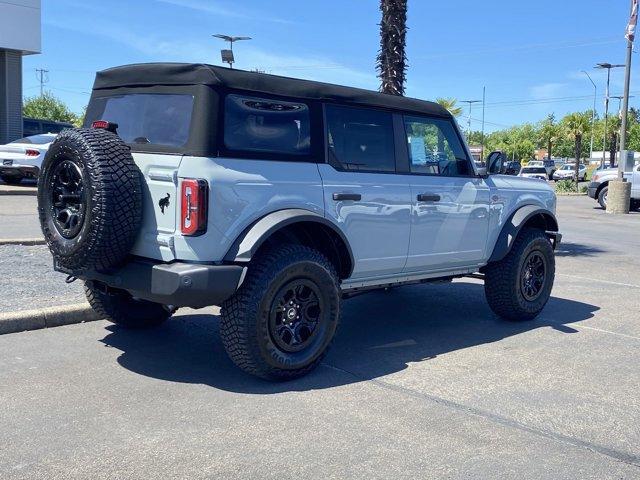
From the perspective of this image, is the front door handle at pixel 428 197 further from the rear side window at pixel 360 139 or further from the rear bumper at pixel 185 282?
the rear bumper at pixel 185 282

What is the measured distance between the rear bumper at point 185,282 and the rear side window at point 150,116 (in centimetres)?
84

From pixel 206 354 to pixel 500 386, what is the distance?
2.25m

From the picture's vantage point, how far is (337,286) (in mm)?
5168

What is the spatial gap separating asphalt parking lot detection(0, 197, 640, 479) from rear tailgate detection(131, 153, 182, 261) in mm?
946

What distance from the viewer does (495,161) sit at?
676 centimetres

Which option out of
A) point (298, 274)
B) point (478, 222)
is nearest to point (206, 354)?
point (298, 274)

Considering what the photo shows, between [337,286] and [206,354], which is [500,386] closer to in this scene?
[337,286]

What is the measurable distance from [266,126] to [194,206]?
35.9 inches

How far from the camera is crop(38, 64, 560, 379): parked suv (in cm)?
452

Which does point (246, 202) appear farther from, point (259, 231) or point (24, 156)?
point (24, 156)

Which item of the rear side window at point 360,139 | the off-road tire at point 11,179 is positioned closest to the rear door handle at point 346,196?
the rear side window at point 360,139

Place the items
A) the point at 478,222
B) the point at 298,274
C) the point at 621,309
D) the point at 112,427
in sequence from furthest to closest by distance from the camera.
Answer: the point at 621,309 → the point at 478,222 → the point at 298,274 → the point at 112,427

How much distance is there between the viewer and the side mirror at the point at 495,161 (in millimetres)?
6750

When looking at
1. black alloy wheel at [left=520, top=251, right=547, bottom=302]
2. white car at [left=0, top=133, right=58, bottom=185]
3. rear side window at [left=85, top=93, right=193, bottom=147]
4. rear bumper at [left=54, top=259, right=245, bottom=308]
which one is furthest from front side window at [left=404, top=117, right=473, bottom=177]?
white car at [left=0, top=133, right=58, bottom=185]
